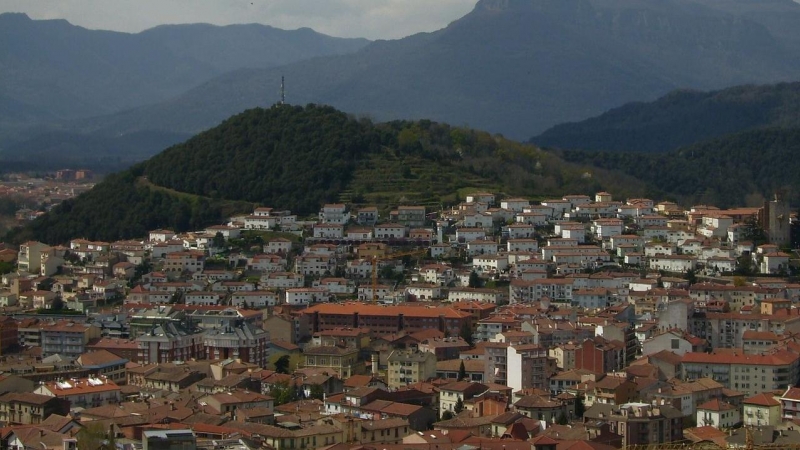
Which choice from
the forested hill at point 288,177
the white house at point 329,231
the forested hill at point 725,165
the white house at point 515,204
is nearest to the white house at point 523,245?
the white house at point 515,204

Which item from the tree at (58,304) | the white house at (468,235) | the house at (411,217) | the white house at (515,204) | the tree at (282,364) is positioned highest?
the white house at (515,204)

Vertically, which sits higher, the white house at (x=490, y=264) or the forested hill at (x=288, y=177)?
the forested hill at (x=288, y=177)

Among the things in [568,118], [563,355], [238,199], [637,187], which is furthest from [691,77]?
[563,355]

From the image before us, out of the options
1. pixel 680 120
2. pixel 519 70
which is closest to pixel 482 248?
pixel 680 120

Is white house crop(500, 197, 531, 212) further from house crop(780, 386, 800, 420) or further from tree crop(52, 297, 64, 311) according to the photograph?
house crop(780, 386, 800, 420)

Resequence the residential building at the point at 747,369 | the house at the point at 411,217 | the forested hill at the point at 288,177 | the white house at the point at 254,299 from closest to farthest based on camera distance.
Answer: the residential building at the point at 747,369, the white house at the point at 254,299, the house at the point at 411,217, the forested hill at the point at 288,177

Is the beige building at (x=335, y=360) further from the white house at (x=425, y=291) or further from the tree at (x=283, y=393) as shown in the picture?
the white house at (x=425, y=291)

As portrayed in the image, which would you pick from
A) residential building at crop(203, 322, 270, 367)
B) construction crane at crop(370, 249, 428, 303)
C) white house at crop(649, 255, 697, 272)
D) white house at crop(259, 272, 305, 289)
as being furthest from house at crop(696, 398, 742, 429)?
Result: white house at crop(259, 272, 305, 289)
